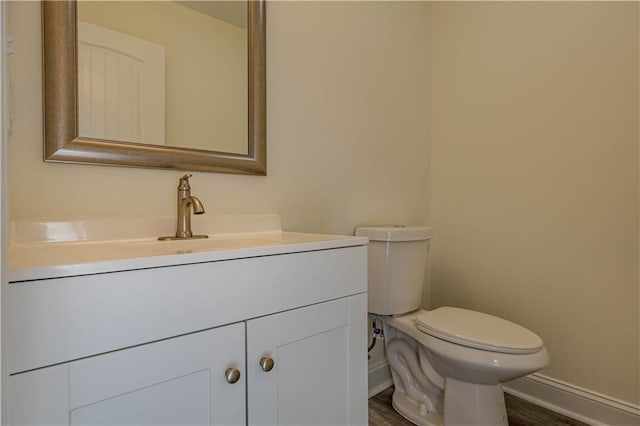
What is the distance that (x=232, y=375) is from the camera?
0.75 meters

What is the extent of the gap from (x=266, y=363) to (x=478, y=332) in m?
0.88

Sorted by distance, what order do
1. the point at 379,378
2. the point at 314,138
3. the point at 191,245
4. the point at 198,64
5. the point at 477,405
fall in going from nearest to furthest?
the point at 191,245 → the point at 198,64 → the point at 477,405 → the point at 314,138 → the point at 379,378

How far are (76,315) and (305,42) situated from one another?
1.31 m

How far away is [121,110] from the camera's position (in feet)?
3.50

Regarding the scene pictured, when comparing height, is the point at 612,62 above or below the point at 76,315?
above

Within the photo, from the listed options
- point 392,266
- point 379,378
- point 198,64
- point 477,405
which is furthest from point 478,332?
point 198,64

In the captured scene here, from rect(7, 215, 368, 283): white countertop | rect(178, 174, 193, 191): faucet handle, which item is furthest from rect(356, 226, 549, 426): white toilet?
rect(178, 174, 193, 191): faucet handle

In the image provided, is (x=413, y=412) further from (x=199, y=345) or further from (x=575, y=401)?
(x=199, y=345)

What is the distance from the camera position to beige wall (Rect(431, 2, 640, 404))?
147 cm

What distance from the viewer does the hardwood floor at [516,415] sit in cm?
154

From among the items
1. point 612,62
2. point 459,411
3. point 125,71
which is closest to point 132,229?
point 125,71

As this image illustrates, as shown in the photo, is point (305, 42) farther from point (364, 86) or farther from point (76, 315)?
point (76, 315)

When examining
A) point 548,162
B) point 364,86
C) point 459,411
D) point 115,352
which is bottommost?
point 459,411

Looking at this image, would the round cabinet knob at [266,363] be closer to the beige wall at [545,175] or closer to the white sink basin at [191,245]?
the white sink basin at [191,245]
